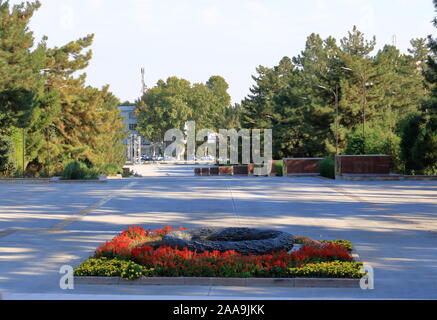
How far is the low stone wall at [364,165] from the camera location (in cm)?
4047

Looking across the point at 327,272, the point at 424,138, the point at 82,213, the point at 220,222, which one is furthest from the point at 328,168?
the point at 327,272

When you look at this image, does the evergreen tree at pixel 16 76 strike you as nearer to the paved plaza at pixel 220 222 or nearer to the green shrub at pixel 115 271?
the paved plaza at pixel 220 222

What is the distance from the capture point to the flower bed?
35.0 feet

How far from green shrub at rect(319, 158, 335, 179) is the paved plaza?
9.53m

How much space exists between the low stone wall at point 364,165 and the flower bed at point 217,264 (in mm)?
29477

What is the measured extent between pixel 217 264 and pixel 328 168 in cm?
3554

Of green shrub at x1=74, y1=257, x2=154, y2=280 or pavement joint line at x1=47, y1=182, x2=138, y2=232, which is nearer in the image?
green shrub at x1=74, y1=257, x2=154, y2=280

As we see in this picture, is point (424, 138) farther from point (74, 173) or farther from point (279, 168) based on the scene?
point (279, 168)

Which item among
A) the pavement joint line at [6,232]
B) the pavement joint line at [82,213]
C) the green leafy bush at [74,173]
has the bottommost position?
the pavement joint line at [6,232]

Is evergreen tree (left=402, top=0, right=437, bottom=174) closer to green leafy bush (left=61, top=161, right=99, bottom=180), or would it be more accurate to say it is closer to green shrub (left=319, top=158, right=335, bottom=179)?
green shrub (left=319, top=158, right=335, bottom=179)

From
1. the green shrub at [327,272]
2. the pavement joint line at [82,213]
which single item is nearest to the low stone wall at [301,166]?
the pavement joint line at [82,213]

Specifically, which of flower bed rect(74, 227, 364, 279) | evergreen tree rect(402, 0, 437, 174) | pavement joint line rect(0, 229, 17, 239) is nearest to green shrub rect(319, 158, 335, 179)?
evergreen tree rect(402, 0, 437, 174)

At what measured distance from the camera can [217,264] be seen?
10977 millimetres

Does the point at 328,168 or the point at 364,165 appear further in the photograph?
the point at 328,168
